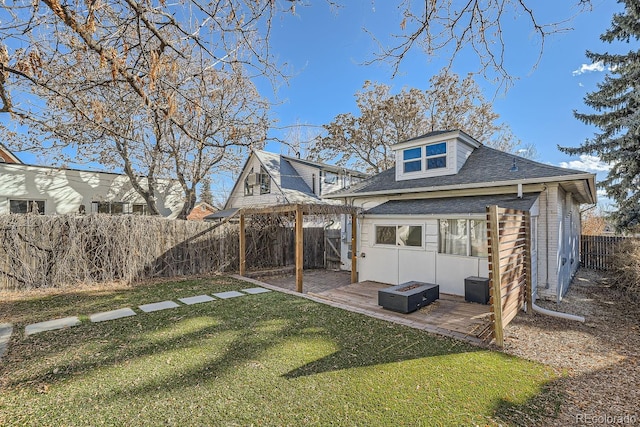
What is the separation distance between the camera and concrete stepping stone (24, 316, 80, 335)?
5.28m

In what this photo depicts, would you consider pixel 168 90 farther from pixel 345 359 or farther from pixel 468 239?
pixel 468 239

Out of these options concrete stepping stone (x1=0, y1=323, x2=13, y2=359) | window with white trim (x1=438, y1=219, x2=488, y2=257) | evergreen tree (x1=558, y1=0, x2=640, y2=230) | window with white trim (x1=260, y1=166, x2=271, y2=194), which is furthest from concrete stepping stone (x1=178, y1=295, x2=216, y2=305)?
evergreen tree (x1=558, y1=0, x2=640, y2=230)

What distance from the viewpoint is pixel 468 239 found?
777 centimetres

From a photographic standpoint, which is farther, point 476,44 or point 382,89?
point 382,89

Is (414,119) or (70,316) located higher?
(414,119)

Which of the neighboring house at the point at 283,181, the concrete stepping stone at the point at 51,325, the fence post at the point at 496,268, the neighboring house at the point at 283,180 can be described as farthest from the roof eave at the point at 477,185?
the concrete stepping stone at the point at 51,325

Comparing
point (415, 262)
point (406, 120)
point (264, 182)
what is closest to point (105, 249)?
point (415, 262)

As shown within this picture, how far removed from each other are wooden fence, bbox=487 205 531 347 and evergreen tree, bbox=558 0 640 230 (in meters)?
7.67

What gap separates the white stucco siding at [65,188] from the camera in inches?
540

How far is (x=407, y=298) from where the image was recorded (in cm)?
628

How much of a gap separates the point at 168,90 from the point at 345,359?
4.34 meters

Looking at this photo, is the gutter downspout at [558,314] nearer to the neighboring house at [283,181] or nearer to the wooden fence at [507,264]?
the wooden fence at [507,264]

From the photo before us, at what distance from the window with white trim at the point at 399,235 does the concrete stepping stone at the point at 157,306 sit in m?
5.91

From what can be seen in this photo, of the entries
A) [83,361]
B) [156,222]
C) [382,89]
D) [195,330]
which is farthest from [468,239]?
[382,89]
